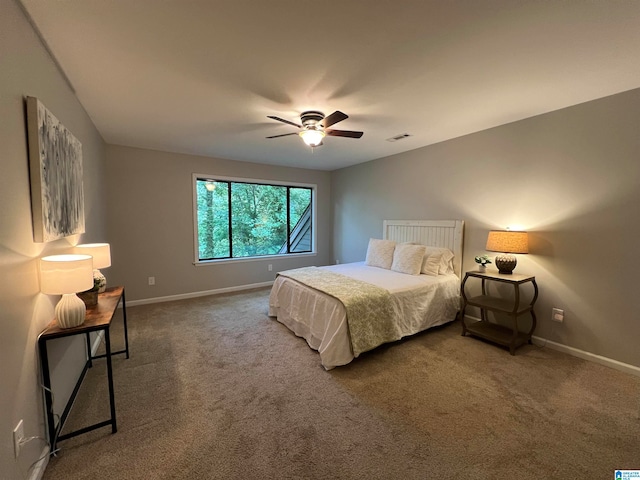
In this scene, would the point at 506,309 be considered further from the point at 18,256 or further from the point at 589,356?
the point at 18,256

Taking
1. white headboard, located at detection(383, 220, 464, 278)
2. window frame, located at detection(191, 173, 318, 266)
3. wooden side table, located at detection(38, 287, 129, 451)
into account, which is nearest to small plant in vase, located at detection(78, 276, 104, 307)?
wooden side table, located at detection(38, 287, 129, 451)

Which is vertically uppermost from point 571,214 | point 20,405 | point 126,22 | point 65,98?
point 126,22

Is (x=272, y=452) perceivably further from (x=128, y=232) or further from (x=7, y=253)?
(x=128, y=232)

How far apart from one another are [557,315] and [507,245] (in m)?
0.88

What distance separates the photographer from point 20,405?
1.25 m

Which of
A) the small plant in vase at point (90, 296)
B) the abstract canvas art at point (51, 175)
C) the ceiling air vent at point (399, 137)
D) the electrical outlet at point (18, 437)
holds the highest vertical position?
the ceiling air vent at point (399, 137)

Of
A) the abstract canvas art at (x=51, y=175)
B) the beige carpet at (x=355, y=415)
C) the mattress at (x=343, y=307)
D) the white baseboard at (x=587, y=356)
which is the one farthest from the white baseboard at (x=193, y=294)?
the white baseboard at (x=587, y=356)

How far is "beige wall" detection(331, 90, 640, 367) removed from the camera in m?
2.32

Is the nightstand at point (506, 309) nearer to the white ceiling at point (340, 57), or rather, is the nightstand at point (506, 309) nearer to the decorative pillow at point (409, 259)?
the decorative pillow at point (409, 259)

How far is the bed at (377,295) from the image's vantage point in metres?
2.49

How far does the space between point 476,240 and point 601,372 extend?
166 cm

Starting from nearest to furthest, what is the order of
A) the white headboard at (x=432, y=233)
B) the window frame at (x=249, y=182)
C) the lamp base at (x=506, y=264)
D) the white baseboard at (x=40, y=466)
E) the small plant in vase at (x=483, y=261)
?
the white baseboard at (x=40, y=466)
the lamp base at (x=506, y=264)
the small plant in vase at (x=483, y=261)
the white headboard at (x=432, y=233)
the window frame at (x=249, y=182)

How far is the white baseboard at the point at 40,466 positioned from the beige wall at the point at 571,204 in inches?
163

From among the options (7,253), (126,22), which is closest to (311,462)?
(7,253)
